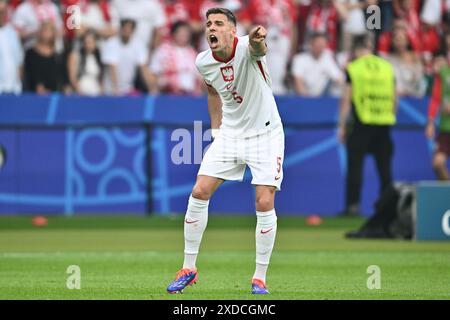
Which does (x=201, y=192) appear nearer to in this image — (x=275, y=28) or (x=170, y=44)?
(x=170, y=44)

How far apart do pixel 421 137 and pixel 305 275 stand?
30.8ft

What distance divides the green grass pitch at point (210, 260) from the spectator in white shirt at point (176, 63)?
2730 mm

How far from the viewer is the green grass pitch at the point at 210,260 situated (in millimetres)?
10352

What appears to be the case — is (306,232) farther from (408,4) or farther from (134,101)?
(408,4)

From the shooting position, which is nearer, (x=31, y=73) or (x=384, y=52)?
(x=31, y=73)

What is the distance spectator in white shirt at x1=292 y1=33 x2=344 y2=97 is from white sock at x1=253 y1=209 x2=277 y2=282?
39.1 ft

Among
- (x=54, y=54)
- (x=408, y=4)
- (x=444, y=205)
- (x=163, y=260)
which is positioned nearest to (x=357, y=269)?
(x=163, y=260)

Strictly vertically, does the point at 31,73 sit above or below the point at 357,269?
above

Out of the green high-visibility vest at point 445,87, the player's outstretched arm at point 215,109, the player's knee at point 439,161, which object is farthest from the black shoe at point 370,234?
the player's outstretched arm at point 215,109

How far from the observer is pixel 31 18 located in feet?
69.2

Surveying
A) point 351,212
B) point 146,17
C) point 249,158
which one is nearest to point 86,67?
point 146,17

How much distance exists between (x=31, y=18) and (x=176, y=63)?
8.82 feet

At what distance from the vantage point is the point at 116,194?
790 inches

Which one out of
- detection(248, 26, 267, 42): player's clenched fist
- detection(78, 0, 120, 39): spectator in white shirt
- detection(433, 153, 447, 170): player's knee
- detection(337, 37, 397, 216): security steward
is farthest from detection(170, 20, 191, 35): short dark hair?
detection(248, 26, 267, 42): player's clenched fist
